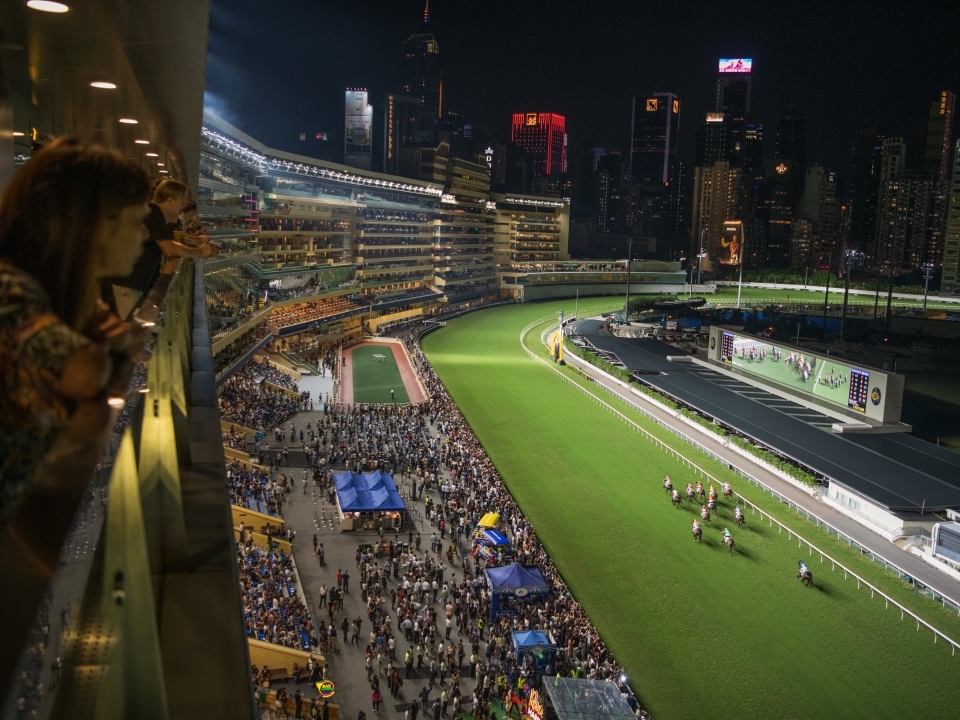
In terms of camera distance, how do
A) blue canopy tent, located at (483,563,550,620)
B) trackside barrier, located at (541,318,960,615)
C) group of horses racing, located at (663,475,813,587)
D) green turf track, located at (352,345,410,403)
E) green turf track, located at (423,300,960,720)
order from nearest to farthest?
1. green turf track, located at (423,300,960,720)
2. blue canopy tent, located at (483,563,550,620)
3. trackside barrier, located at (541,318,960,615)
4. group of horses racing, located at (663,475,813,587)
5. green turf track, located at (352,345,410,403)

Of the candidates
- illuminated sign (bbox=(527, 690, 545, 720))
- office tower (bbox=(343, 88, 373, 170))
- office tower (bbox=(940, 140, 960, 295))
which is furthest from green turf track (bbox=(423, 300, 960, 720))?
office tower (bbox=(343, 88, 373, 170))

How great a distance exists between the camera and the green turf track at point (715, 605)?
14156mm

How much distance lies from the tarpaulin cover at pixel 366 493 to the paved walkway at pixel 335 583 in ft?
Answer: 1.87

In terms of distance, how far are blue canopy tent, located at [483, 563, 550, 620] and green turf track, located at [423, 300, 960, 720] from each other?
1.40 meters

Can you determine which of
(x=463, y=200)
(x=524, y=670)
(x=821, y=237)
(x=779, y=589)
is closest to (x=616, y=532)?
(x=779, y=589)

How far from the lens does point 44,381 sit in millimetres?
882

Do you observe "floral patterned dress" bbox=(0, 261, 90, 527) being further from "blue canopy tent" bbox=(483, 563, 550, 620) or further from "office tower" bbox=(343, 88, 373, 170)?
"office tower" bbox=(343, 88, 373, 170)

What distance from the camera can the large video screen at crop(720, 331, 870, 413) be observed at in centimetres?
3042

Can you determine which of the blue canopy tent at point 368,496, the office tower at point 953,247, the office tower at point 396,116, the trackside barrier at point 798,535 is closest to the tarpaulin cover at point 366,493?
the blue canopy tent at point 368,496

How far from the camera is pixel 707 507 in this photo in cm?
2197

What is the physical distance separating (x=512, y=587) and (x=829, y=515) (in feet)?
33.3

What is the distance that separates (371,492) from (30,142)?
17.0m

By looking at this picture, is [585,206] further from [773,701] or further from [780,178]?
[773,701]

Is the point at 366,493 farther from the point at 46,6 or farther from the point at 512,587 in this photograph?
the point at 46,6
